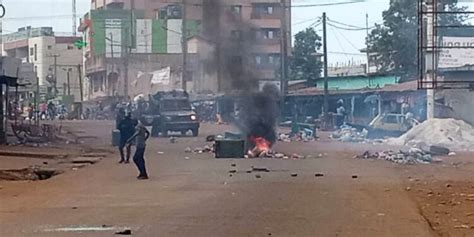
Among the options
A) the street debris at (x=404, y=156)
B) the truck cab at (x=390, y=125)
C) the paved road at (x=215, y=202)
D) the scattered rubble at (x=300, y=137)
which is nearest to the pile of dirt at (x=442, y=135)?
the truck cab at (x=390, y=125)

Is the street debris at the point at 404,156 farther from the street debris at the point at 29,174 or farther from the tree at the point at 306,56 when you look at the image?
the tree at the point at 306,56

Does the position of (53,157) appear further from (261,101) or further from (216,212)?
(216,212)

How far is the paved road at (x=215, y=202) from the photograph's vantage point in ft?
48.3

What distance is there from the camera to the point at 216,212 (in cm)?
1698

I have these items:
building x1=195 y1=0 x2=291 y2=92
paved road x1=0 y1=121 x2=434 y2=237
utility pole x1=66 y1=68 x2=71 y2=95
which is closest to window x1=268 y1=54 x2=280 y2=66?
building x1=195 y1=0 x2=291 y2=92

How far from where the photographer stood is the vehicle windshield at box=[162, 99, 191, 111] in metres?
54.4

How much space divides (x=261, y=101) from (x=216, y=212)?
25788 millimetres

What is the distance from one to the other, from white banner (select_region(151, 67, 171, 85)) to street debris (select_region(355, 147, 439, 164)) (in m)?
46.3

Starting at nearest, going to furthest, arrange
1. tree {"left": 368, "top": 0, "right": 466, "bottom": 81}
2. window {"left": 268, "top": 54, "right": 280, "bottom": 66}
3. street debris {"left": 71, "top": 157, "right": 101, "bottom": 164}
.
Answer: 1. street debris {"left": 71, "top": 157, "right": 101, "bottom": 164}
2. window {"left": 268, "top": 54, "right": 280, "bottom": 66}
3. tree {"left": 368, "top": 0, "right": 466, "bottom": 81}

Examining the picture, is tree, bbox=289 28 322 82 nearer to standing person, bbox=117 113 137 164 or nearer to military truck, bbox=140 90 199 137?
military truck, bbox=140 90 199 137

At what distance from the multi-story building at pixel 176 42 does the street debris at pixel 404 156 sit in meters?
7.77

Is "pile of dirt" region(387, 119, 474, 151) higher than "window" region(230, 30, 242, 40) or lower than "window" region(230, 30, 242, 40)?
lower

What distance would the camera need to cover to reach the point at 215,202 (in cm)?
1897

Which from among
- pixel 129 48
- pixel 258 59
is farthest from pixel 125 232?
pixel 129 48
